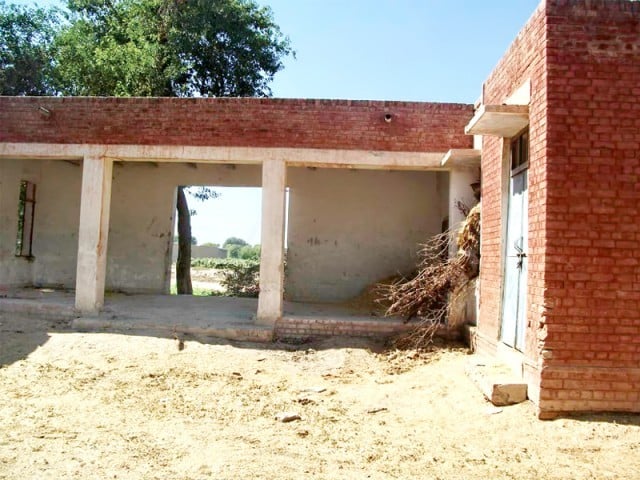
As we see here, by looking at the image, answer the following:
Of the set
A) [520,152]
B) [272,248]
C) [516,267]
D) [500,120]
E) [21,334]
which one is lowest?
[21,334]

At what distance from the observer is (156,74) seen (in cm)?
1493

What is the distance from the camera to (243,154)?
8867 mm

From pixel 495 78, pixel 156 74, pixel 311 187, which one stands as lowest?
pixel 311 187

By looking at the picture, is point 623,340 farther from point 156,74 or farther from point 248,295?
point 156,74

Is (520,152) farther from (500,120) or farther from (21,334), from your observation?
(21,334)

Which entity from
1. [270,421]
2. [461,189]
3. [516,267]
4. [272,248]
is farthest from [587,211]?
[272,248]

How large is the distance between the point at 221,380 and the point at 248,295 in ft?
29.6

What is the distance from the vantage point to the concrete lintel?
28.4ft

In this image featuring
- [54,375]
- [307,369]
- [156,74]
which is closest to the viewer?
[54,375]

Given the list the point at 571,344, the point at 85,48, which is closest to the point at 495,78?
the point at 571,344

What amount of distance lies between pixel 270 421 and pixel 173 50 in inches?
520

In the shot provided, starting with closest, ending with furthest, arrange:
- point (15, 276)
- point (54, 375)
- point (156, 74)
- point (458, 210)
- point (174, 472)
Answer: point (174, 472)
point (54, 375)
point (458, 210)
point (15, 276)
point (156, 74)

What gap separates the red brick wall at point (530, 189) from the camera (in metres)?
4.97

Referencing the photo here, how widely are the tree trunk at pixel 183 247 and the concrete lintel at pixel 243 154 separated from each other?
667 cm
